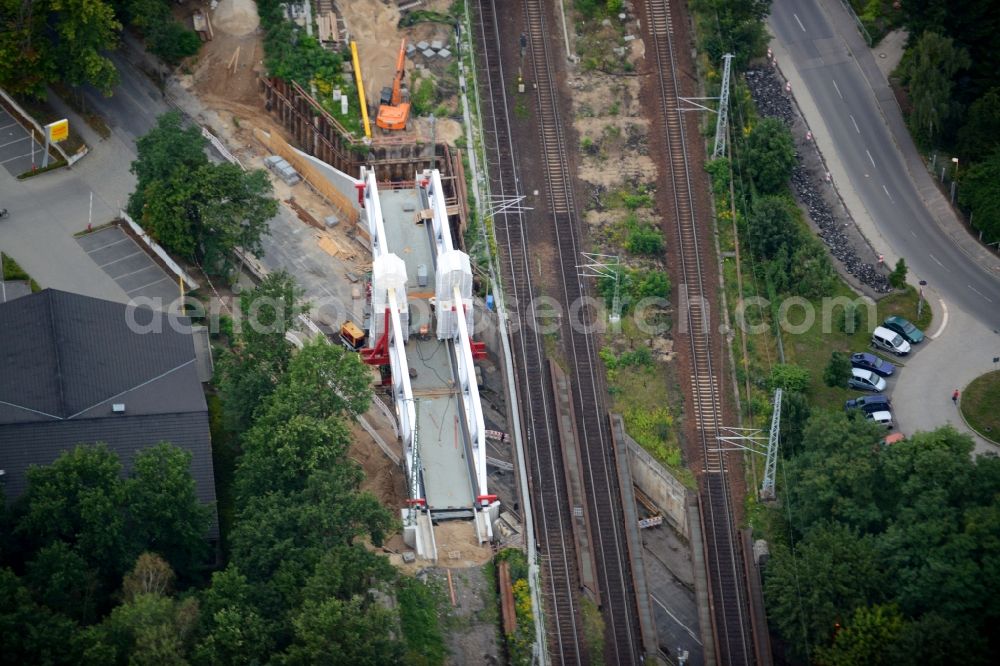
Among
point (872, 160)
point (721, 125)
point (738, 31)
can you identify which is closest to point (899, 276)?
point (872, 160)

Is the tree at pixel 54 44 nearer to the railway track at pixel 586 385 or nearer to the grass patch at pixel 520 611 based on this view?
the railway track at pixel 586 385

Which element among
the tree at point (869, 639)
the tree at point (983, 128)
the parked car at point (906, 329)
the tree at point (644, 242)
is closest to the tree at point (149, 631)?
the tree at point (869, 639)

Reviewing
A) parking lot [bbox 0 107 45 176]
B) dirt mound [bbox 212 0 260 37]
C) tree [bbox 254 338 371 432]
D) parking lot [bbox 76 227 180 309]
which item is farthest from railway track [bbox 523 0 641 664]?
parking lot [bbox 0 107 45 176]

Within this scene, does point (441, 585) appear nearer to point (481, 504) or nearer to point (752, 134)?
point (481, 504)

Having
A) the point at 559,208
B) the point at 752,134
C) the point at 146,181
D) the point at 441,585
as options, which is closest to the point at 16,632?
the point at 441,585

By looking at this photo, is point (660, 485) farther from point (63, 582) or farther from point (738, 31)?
point (63, 582)

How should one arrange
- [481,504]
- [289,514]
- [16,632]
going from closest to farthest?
1. [16,632]
2. [289,514]
3. [481,504]
